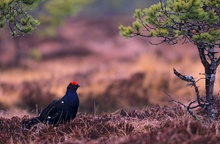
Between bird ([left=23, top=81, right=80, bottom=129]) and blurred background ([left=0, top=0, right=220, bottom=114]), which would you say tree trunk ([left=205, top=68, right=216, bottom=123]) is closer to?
blurred background ([left=0, top=0, right=220, bottom=114])

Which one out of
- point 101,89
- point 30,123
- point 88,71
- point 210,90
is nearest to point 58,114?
point 30,123

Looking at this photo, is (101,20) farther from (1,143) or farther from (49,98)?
(1,143)

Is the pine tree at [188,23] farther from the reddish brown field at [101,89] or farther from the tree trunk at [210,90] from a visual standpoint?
the reddish brown field at [101,89]

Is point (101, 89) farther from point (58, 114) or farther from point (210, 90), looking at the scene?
point (210, 90)

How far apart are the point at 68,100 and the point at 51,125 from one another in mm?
528

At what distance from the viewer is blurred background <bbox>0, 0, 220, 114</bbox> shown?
13602 mm

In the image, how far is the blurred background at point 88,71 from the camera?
13.6m

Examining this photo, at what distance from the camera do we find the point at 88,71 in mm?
16812

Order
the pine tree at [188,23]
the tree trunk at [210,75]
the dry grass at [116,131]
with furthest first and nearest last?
the tree trunk at [210,75] < the pine tree at [188,23] < the dry grass at [116,131]

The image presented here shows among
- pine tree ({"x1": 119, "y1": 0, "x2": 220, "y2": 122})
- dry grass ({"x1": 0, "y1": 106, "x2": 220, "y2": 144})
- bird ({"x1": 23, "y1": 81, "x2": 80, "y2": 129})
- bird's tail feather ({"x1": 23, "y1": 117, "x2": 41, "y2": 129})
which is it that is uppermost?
pine tree ({"x1": 119, "y1": 0, "x2": 220, "y2": 122})

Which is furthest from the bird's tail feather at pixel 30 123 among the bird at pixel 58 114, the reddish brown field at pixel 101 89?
the reddish brown field at pixel 101 89

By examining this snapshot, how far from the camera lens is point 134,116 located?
8586 mm

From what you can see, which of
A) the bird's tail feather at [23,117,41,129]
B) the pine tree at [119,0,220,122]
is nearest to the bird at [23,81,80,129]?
the bird's tail feather at [23,117,41,129]

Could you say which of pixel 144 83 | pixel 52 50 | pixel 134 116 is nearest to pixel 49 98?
pixel 144 83
